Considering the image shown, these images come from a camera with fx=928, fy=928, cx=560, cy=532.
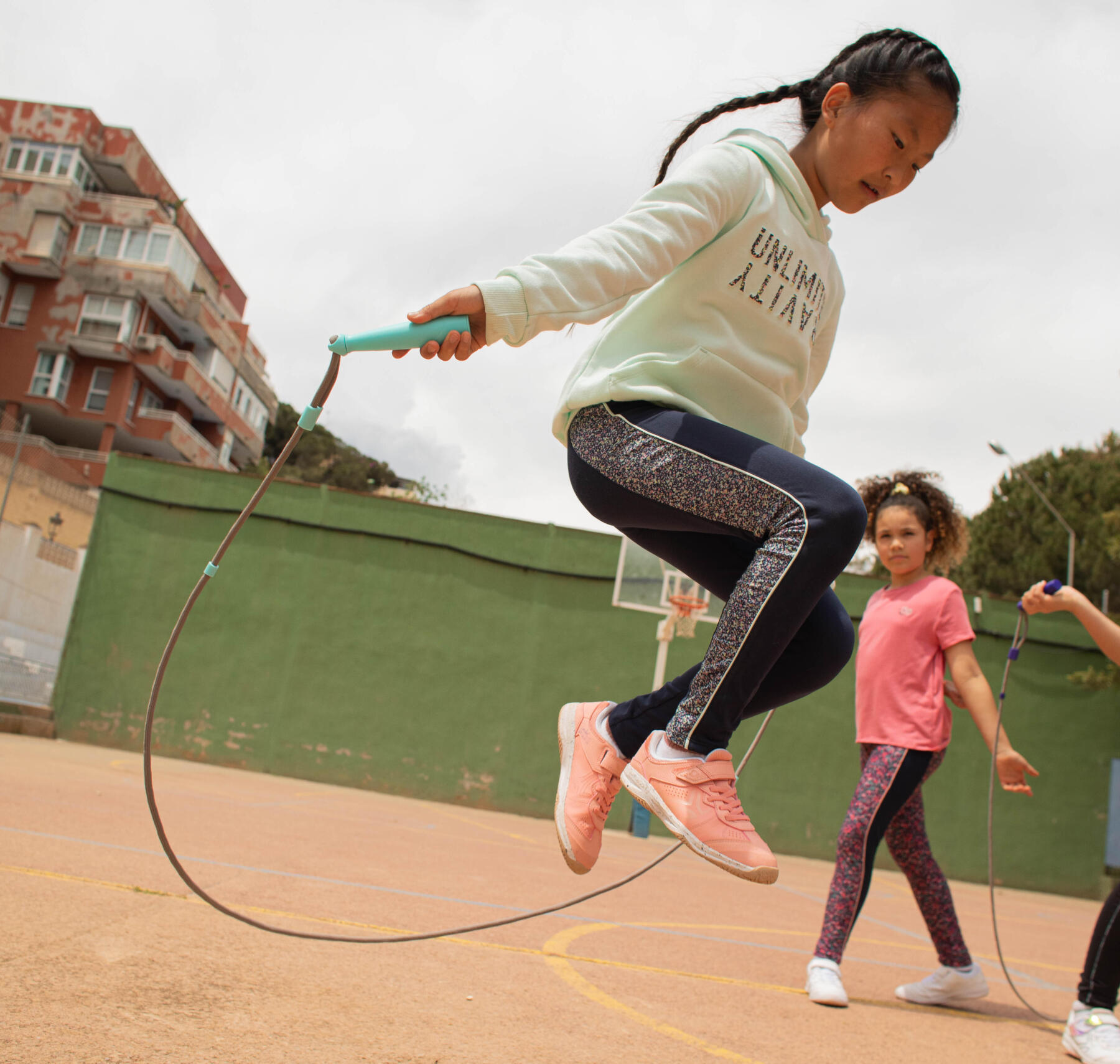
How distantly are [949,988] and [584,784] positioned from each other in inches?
84.8

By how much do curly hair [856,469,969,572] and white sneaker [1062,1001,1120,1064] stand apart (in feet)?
5.29

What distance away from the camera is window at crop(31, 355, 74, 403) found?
33.1 metres

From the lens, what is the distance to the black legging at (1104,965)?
2781 millimetres

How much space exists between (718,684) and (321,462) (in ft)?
157

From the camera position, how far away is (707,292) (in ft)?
6.17

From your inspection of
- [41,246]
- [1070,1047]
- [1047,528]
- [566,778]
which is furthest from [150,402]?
[1070,1047]

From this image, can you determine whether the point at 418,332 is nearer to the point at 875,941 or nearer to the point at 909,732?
the point at 909,732

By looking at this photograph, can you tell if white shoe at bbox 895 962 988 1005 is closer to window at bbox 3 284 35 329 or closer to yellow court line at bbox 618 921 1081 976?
yellow court line at bbox 618 921 1081 976

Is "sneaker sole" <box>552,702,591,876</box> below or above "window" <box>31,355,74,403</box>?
below

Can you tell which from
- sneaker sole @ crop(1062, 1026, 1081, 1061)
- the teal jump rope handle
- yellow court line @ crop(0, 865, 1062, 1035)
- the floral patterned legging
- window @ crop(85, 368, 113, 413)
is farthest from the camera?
window @ crop(85, 368, 113, 413)

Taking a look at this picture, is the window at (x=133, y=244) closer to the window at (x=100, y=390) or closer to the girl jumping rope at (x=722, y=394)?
the window at (x=100, y=390)

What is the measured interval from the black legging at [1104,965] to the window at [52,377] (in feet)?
120

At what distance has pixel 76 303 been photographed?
33.5 meters

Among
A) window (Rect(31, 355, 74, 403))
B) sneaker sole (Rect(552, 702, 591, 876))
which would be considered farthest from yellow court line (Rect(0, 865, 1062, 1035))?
window (Rect(31, 355, 74, 403))
